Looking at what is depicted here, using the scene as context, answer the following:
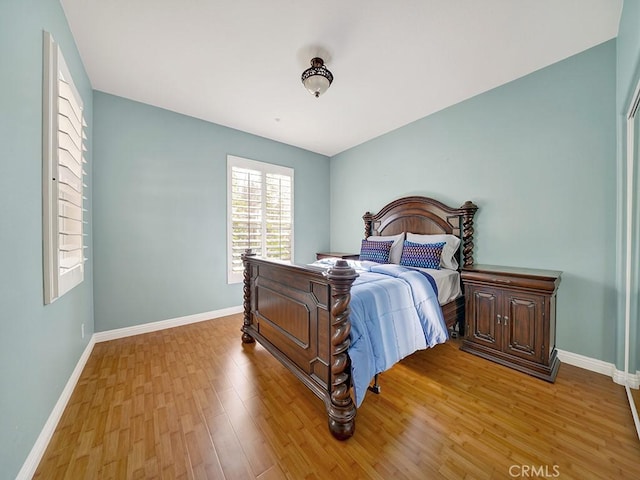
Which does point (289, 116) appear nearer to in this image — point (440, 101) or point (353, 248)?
point (440, 101)

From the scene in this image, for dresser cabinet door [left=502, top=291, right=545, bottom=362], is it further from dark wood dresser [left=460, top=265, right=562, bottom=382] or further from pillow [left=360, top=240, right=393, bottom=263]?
pillow [left=360, top=240, right=393, bottom=263]

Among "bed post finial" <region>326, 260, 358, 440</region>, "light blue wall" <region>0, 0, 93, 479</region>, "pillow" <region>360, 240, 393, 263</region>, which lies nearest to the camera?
"light blue wall" <region>0, 0, 93, 479</region>

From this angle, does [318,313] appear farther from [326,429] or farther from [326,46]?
[326,46]

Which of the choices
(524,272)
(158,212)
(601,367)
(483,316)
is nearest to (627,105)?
(524,272)

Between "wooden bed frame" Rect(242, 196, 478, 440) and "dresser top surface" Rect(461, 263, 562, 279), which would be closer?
"wooden bed frame" Rect(242, 196, 478, 440)

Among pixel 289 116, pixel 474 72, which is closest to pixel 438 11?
pixel 474 72

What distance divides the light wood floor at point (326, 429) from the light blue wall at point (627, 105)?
0.44 m

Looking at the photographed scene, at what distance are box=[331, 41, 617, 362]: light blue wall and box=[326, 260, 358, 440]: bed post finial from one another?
2248 millimetres

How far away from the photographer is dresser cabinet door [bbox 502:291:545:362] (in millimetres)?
2121

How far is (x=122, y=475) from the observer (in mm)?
1244

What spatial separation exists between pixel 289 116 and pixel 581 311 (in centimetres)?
388

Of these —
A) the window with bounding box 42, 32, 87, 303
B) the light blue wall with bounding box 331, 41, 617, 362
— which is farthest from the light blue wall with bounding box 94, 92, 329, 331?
the light blue wall with bounding box 331, 41, 617, 362

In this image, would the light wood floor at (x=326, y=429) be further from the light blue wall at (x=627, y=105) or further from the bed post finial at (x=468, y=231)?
the bed post finial at (x=468, y=231)

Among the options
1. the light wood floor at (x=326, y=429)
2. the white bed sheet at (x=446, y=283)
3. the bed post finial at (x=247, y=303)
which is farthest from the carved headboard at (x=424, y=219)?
the bed post finial at (x=247, y=303)
